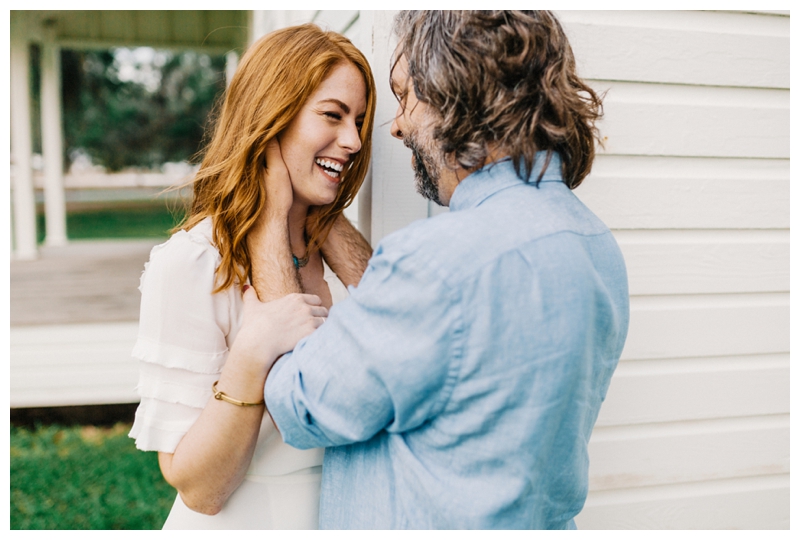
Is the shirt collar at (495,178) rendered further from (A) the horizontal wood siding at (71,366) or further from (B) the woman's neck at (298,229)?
(A) the horizontal wood siding at (71,366)

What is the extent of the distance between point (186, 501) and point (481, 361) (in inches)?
33.2

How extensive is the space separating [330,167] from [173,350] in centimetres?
61

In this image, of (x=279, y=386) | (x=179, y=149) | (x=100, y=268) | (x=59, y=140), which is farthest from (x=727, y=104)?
(x=179, y=149)

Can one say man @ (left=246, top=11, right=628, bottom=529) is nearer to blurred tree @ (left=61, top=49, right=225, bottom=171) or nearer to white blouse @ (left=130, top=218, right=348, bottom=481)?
white blouse @ (left=130, top=218, right=348, bottom=481)

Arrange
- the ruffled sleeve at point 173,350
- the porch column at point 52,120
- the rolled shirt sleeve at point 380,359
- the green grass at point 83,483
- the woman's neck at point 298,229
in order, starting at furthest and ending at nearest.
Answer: the porch column at point 52,120, the green grass at point 83,483, the woman's neck at point 298,229, the ruffled sleeve at point 173,350, the rolled shirt sleeve at point 380,359

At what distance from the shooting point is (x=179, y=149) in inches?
1013

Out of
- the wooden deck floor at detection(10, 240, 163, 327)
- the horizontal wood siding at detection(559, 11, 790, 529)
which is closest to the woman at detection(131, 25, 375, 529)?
the horizontal wood siding at detection(559, 11, 790, 529)

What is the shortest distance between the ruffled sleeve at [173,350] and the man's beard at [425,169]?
21.7 inches

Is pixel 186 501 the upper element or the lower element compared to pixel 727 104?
lower

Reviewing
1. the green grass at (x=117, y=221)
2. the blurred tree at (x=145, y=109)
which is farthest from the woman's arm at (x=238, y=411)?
the blurred tree at (x=145, y=109)

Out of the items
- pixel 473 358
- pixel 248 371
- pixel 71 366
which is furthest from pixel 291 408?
pixel 71 366

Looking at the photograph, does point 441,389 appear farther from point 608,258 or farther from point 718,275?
point 718,275

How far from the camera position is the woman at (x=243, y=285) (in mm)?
1202

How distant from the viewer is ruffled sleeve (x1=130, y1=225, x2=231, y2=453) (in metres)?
1.24
